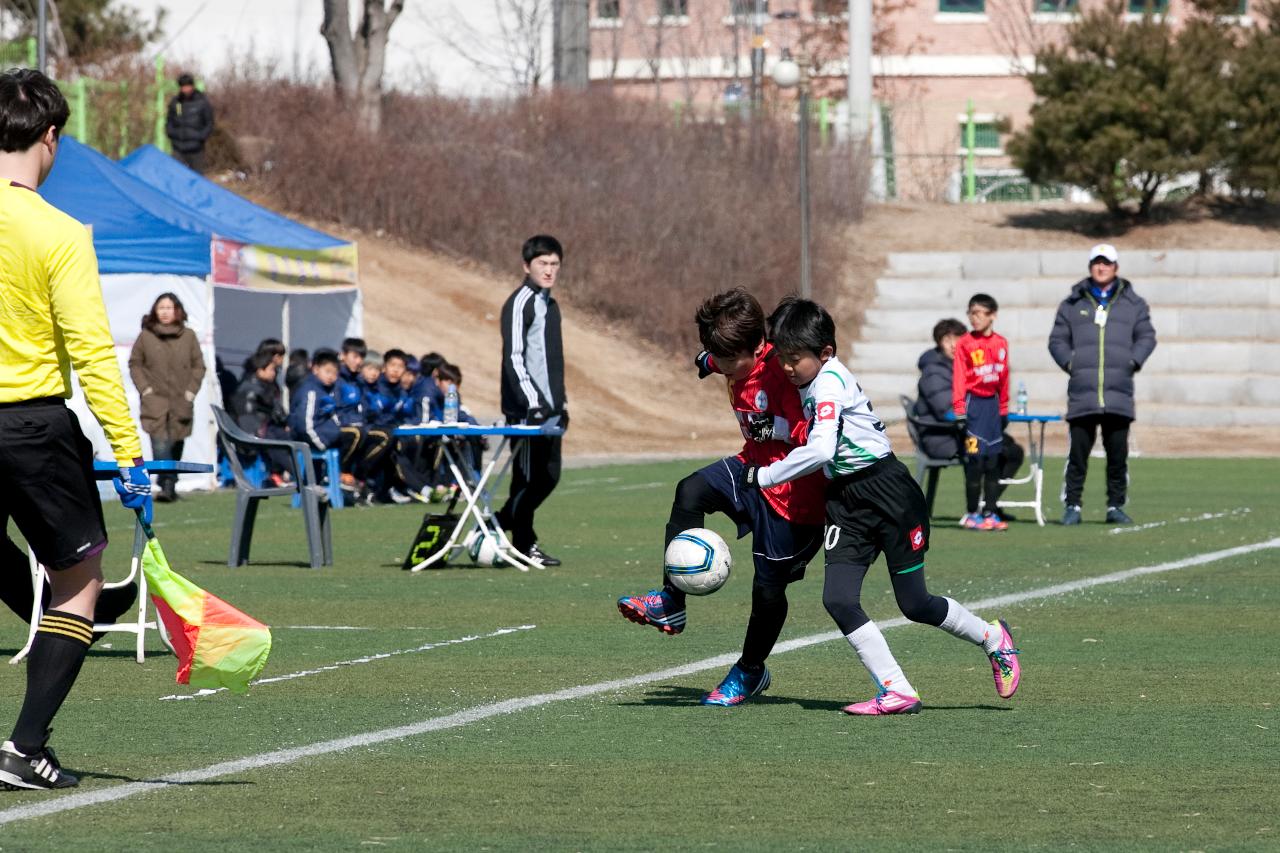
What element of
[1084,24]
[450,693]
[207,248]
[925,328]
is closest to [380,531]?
[207,248]

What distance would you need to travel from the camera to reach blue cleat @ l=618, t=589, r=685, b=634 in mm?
8578

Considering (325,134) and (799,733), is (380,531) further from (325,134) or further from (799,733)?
(325,134)

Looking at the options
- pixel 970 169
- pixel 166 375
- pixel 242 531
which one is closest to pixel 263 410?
pixel 166 375

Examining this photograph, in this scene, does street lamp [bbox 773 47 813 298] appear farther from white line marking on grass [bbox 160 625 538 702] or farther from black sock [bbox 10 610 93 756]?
black sock [bbox 10 610 93 756]

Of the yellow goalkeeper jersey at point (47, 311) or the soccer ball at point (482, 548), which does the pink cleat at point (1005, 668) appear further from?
the soccer ball at point (482, 548)

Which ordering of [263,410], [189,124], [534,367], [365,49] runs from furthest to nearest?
1. [365,49]
2. [189,124]
3. [263,410]
4. [534,367]

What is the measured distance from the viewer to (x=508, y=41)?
51500 mm

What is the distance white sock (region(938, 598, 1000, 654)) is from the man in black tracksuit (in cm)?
606

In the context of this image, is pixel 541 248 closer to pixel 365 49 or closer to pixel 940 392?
pixel 940 392

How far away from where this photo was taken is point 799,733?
8125 mm

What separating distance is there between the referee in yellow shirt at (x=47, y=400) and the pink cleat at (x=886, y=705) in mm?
2970

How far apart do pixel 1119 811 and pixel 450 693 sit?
336 cm

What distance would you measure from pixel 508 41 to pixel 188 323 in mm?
28847

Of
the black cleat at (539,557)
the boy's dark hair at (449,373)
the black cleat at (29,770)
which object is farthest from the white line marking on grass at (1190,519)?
the black cleat at (29,770)
